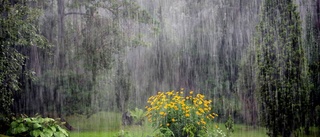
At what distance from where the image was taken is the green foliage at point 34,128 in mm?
5020

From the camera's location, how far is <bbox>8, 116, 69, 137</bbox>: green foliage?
16.5 ft

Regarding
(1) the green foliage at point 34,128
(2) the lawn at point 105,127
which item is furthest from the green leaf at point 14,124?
(2) the lawn at point 105,127

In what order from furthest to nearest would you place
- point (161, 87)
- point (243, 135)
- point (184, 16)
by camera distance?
point (184, 16)
point (161, 87)
point (243, 135)

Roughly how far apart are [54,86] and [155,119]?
451 centimetres

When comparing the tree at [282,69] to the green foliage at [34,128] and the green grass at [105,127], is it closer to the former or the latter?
the green grass at [105,127]

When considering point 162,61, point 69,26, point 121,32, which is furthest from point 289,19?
point 69,26

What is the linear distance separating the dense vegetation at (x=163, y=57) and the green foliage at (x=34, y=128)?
3.94 feet

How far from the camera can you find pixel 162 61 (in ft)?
36.3

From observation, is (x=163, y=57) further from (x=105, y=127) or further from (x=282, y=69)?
(x=282, y=69)

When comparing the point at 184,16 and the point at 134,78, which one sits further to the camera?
A: the point at 184,16

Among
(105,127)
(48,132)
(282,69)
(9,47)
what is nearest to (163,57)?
(105,127)

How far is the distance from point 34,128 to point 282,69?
15.5ft

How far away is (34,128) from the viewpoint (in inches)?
201

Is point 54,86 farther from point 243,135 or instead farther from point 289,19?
point 289,19
